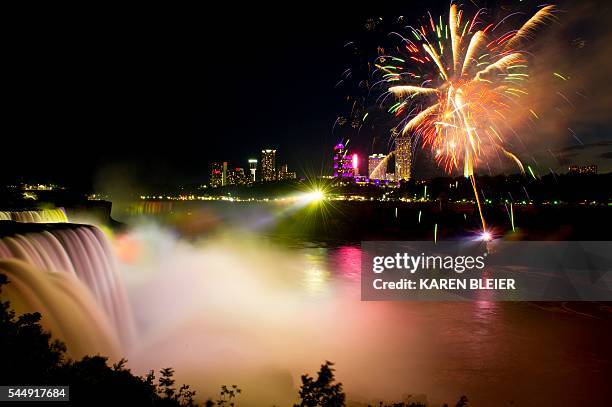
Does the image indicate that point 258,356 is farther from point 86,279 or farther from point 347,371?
point 86,279

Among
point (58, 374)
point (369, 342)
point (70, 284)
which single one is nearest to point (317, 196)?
point (369, 342)

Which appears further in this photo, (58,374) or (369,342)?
(369,342)

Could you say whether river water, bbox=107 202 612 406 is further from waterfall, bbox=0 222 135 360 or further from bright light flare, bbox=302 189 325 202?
bright light flare, bbox=302 189 325 202

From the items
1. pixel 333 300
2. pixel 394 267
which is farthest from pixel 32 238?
pixel 394 267

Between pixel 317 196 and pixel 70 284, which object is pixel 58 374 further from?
pixel 317 196

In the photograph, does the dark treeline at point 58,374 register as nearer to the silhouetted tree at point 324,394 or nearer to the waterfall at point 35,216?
the silhouetted tree at point 324,394

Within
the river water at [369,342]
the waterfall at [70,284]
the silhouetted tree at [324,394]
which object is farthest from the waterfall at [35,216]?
the silhouetted tree at [324,394]
